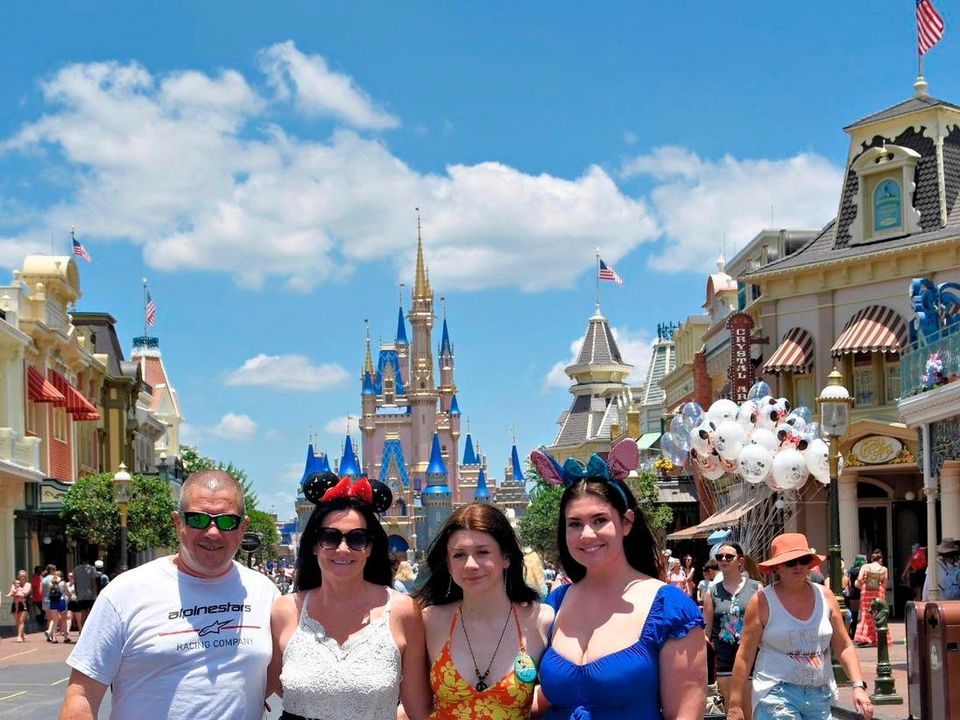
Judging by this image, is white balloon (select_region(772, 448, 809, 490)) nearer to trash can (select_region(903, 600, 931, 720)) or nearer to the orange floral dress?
trash can (select_region(903, 600, 931, 720))

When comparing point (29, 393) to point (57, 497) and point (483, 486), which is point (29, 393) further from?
point (483, 486)

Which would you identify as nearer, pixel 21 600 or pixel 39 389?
pixel 21 600

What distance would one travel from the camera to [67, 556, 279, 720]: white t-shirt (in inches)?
192

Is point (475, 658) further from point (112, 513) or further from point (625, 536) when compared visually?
point (112, 513)

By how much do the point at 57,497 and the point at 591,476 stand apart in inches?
1430

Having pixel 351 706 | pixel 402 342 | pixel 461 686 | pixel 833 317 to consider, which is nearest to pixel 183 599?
pixel 351 706

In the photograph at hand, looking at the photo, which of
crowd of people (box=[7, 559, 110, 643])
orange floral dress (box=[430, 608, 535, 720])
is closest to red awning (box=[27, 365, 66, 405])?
crowd of people (box=[7, 559, 110, 643])

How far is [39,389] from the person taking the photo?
37938 mm

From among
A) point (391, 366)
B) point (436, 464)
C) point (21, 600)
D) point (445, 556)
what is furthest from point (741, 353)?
point (391, 366)

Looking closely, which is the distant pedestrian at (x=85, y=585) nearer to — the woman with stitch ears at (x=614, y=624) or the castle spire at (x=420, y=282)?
the woman with stitch ears at (x=614, y=624)

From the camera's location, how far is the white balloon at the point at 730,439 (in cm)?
2111

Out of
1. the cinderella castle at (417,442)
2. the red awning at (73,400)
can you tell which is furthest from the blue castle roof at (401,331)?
the red awning at (73,400)

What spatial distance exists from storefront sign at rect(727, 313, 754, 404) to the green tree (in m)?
16.0

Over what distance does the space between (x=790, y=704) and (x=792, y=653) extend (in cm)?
24
